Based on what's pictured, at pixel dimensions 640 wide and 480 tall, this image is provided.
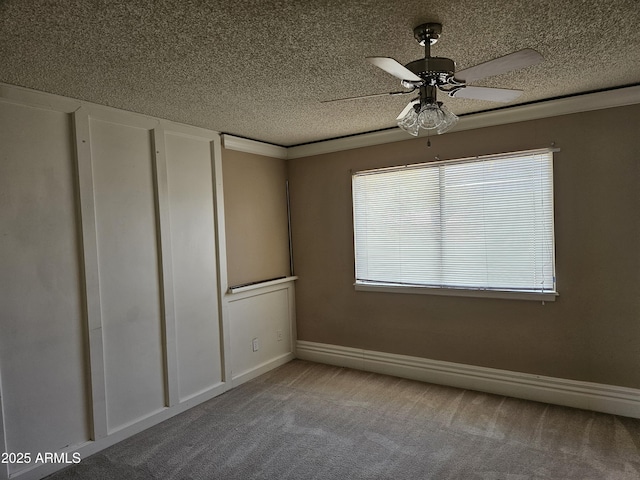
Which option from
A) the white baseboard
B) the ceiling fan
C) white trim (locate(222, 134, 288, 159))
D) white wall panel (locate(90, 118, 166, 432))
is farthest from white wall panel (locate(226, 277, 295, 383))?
the ceiling fan

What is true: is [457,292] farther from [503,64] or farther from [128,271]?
[128,271]

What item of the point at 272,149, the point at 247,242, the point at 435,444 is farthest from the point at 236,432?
the point at 272,149

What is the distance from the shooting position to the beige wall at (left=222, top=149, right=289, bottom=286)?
3916 mm

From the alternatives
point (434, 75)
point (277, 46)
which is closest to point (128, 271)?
point (277, 46)

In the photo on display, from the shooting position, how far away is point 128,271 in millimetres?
2994

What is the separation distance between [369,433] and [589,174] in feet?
8.41

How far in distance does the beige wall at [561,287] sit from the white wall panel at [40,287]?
250 cm

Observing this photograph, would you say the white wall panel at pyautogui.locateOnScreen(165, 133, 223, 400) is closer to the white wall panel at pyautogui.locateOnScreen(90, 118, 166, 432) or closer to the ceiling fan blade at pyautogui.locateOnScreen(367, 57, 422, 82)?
the white wall panel at pyautogui.locateOnScreen(90, 118, 166, 432)

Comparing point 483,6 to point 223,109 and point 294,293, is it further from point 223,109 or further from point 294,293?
point 294,293

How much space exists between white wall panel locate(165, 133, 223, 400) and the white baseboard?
130 cm

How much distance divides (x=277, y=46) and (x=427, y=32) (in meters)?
0.73

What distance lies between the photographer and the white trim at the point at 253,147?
3834 millimetres

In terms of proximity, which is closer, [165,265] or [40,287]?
[40,287]

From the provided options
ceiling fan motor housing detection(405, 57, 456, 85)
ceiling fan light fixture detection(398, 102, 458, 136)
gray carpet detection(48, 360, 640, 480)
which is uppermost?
ceiling fan motor housing detection(405, 57, 456, 85)
